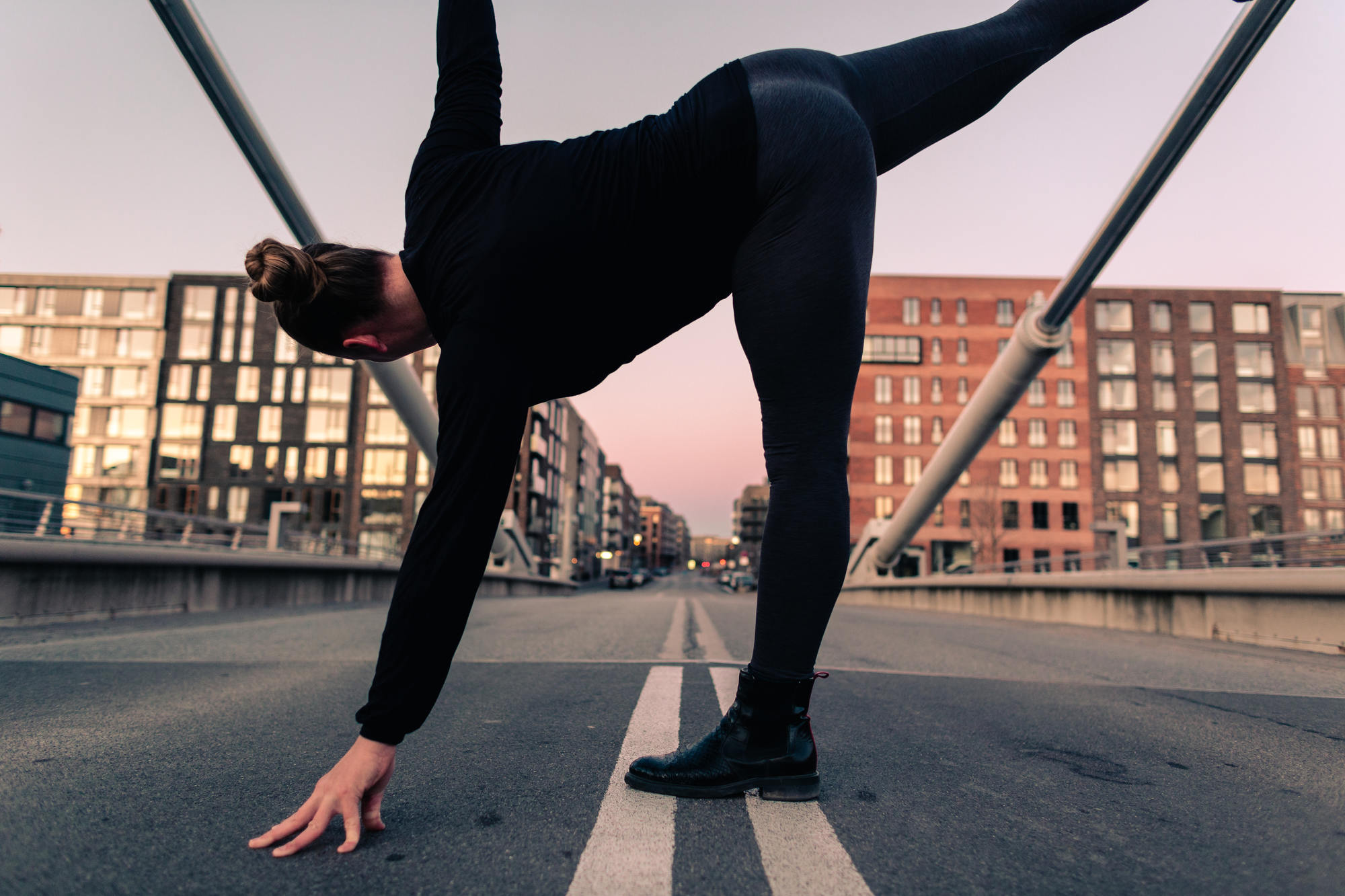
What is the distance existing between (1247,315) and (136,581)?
63.7m

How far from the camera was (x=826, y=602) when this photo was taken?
1615mm

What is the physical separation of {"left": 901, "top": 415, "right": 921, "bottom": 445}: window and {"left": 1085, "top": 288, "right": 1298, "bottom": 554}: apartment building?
11347mm

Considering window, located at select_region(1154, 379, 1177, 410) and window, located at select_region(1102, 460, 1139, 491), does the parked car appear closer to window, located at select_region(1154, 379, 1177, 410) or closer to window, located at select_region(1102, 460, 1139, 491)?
window, located at select_region(1102, 460, 1139, 491)

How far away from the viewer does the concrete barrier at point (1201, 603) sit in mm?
5766

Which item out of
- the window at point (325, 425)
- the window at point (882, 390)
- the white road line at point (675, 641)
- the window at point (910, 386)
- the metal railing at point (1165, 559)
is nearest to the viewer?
the white road line at point (675, 641)

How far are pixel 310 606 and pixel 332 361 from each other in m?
49.3

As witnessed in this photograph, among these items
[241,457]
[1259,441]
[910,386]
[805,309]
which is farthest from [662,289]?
[1259,441]

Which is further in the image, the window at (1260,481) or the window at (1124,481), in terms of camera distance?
the window at (1124,481)

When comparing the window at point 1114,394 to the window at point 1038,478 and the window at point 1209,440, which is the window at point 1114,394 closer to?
the window at point 1209,440

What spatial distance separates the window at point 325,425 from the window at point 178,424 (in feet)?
22.6

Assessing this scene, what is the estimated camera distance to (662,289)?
1645mm

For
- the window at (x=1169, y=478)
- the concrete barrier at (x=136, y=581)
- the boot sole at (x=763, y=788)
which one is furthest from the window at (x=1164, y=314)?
the boot sole at (x=763, y=788)

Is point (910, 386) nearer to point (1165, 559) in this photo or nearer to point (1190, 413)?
point (1190, 413)

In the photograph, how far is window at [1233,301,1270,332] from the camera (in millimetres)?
53062
